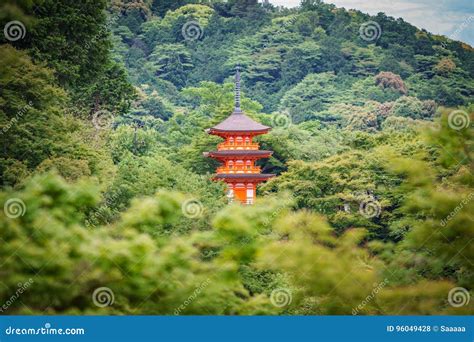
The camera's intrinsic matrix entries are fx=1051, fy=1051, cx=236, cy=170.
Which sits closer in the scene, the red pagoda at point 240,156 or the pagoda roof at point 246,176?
the pagoda roof at point 246,176

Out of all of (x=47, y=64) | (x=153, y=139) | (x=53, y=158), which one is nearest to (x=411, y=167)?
(x=53, y=158)

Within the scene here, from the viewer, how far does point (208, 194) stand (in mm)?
22953

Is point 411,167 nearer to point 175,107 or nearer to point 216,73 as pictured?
point 175,107

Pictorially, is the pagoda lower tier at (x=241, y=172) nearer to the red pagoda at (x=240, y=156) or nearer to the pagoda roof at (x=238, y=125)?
the red pagoda at (x=240, y=156)

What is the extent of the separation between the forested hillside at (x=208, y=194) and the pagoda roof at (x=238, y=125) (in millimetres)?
899

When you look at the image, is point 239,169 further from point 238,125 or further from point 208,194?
point 208,194

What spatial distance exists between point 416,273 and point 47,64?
1404cm

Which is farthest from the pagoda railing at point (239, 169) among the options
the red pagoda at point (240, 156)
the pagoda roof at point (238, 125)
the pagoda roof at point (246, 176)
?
the pagoda roof at point (238, 125)

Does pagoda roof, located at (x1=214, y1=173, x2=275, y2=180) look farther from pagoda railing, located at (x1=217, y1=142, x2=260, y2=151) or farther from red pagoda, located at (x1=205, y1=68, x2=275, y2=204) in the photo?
pagoda railing, located at (x1=217, y1=142, x2=260, y2=151)

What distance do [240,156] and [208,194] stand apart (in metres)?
8.97

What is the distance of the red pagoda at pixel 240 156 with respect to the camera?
31.3 m

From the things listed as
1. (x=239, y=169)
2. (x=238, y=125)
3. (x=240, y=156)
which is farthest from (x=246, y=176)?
(x=238, y=125)

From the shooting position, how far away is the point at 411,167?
1041 cm

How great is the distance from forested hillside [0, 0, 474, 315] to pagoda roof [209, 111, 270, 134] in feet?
2.95
